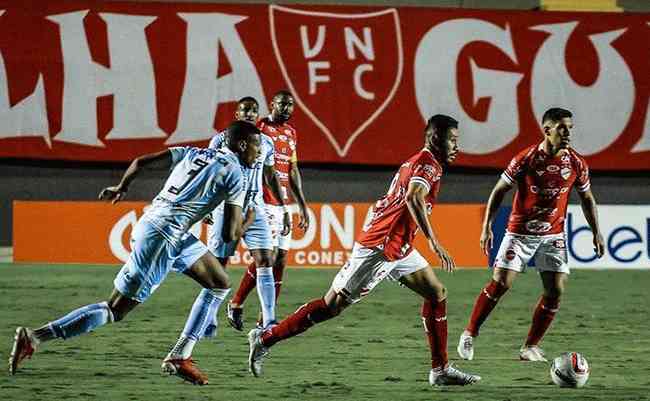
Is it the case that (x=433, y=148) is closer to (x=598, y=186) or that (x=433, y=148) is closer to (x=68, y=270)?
(x=68, y=270)

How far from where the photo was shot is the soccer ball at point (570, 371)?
7.51m

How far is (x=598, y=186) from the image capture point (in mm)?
20891

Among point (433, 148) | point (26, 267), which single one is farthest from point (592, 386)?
point (26, 267)

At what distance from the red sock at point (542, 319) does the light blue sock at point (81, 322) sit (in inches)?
129

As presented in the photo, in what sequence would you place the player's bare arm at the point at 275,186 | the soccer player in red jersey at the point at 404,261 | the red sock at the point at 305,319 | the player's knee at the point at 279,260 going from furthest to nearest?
the player's knee at the point at 279,260
the player's bare arm at the point at 275,186
the red sock at the point at 305,319
the soccer player in red jersey at the point at 404,261

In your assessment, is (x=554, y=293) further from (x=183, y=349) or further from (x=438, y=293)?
(x=183, y=349)

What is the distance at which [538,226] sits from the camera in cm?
894

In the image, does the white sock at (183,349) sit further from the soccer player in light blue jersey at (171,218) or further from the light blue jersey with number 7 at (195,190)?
the light blue jersey with number 7 at (195,190)

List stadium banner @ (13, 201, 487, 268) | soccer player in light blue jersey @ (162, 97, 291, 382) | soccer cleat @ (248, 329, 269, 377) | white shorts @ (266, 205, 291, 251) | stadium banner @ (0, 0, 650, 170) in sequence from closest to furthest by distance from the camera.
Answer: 1. soccer cleat @ (248, 329, 269, 377)
2. soccer player in light blue jersey @ (162, 97, 291, 382)
3. white shorts @ (266, 205, 291, 251)
4. stadium banner @ (13, 201, 487, 268)
5. stadium banner @ (0, 0, 650, 170)

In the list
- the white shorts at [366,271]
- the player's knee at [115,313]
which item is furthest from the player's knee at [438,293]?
the player's knee at [115,313]

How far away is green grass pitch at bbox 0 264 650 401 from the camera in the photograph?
286 inches

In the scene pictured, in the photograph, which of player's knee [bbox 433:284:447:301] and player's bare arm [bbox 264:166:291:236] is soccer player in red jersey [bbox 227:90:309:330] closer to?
player's bare arm [bbox 264:166:291:236]

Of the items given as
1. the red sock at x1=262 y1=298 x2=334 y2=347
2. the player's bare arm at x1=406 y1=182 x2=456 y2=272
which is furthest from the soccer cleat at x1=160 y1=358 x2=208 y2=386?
the player's bare arm at x1=406 y1=182 x2=456 y2=272

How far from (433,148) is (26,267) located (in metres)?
10.2
